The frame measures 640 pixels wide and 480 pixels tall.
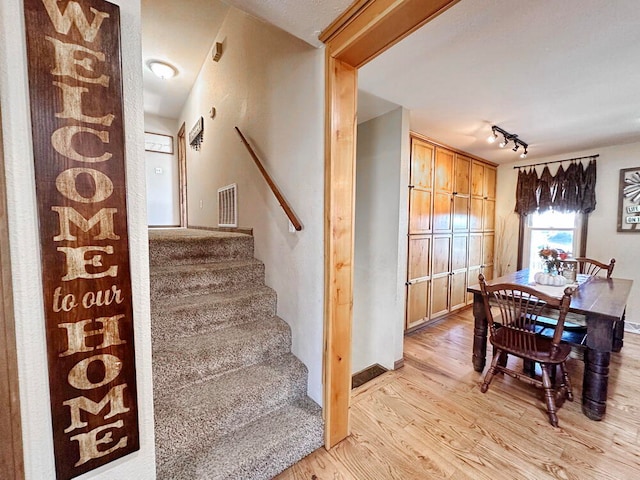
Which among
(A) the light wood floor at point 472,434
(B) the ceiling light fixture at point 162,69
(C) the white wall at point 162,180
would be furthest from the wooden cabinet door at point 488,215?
(C) the white wall at point 162,180

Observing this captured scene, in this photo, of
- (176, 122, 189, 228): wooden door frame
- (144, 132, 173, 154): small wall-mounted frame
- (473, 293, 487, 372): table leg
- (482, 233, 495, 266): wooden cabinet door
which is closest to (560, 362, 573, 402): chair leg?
(473, 293, 487, 372): table leg

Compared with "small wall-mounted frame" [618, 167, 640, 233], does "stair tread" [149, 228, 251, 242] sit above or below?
below

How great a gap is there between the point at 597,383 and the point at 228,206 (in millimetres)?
3504

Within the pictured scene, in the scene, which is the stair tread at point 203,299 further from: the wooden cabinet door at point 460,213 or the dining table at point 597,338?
the wooden cabinet door at point 460,213

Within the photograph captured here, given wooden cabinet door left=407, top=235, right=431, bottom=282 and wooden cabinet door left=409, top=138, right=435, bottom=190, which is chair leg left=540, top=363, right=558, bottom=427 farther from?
wooden cabinet door left=409, top=138, right=435, bottom=190

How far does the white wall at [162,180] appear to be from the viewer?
5023 mm

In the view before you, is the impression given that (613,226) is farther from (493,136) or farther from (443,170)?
(443,170)

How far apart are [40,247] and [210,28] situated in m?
3.43

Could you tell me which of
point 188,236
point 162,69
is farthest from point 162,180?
point 188,236

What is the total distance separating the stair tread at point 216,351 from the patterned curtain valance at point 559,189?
418 cm

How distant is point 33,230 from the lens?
2.30 feet

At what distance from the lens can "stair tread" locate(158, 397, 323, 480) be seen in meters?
1.18

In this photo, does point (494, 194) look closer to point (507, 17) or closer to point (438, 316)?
point (438, 316)

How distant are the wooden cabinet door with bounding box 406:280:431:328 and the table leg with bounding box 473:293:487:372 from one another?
0.73m
